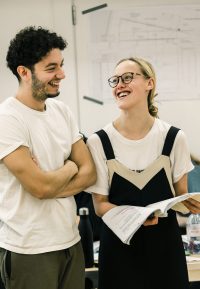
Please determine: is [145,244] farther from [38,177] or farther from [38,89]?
[38,89]

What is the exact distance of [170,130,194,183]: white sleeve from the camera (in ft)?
6.37

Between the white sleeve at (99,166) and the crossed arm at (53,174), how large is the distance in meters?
0.02

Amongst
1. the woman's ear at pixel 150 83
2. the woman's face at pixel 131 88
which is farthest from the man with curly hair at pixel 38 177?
the woman's ear at pixel 150 83

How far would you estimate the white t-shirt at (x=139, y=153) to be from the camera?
1938 mm

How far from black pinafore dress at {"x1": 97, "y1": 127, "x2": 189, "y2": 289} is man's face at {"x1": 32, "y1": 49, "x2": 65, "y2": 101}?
1.15 ft

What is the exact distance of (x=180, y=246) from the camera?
1.94 meters

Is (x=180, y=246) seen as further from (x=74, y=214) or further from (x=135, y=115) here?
(x=135, y=115)

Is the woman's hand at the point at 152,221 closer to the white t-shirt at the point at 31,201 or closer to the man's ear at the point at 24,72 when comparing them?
the white t-shirt at the point at 31,201

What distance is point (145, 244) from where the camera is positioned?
188cm

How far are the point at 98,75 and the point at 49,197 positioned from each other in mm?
2126

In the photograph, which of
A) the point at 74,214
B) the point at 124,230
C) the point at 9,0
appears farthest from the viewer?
the point at 9,0

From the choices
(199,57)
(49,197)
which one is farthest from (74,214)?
(199,57)

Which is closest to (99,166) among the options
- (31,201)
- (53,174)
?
(53,174)

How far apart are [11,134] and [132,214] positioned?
568mm
